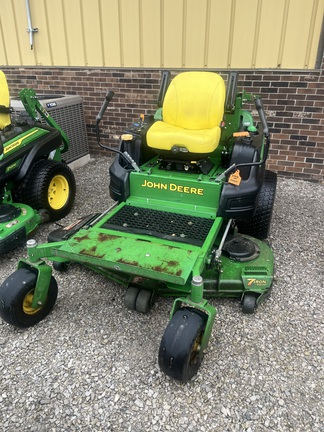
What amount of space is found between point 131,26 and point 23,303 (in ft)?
12.4

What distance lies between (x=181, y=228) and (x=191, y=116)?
1000mm

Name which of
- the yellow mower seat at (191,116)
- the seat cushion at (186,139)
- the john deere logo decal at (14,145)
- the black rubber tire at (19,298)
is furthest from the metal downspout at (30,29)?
the black rubber tire at (19,298)

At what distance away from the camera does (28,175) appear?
335 cm

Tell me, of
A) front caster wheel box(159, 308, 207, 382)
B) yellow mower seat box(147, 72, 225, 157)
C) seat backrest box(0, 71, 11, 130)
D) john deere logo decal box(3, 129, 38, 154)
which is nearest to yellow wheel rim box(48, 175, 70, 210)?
john deere logo decal box(3, 129, 38, 154)

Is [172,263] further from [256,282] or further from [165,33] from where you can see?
[165,33]

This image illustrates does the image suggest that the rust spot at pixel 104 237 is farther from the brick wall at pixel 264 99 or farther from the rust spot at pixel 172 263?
the brick wall at pixel 264 99

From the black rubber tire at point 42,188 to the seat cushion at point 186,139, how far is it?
→ 114 centimetres

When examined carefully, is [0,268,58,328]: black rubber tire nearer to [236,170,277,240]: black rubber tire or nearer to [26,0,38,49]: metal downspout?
[236,170,277,240]: black rubber tire

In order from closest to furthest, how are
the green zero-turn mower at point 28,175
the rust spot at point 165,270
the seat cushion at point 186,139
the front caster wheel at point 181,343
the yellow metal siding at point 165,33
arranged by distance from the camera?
the front caster wheel at point 181,343, the rust spot at point 165,270, the seat cushion at point 186,139, the green zero-turn mower at point 28,175, the yellow metal siding at point 165,33

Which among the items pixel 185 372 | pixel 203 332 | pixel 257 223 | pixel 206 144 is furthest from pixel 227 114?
pixel 185 372

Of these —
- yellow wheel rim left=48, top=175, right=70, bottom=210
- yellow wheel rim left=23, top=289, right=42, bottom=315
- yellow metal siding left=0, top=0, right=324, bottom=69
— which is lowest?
yellow wheel rim left=23, top=289, right=42, bottom=315

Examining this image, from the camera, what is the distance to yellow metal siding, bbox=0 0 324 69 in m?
3.99

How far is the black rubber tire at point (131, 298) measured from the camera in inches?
94.4

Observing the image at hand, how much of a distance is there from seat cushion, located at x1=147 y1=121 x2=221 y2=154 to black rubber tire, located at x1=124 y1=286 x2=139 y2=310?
1118 mm
